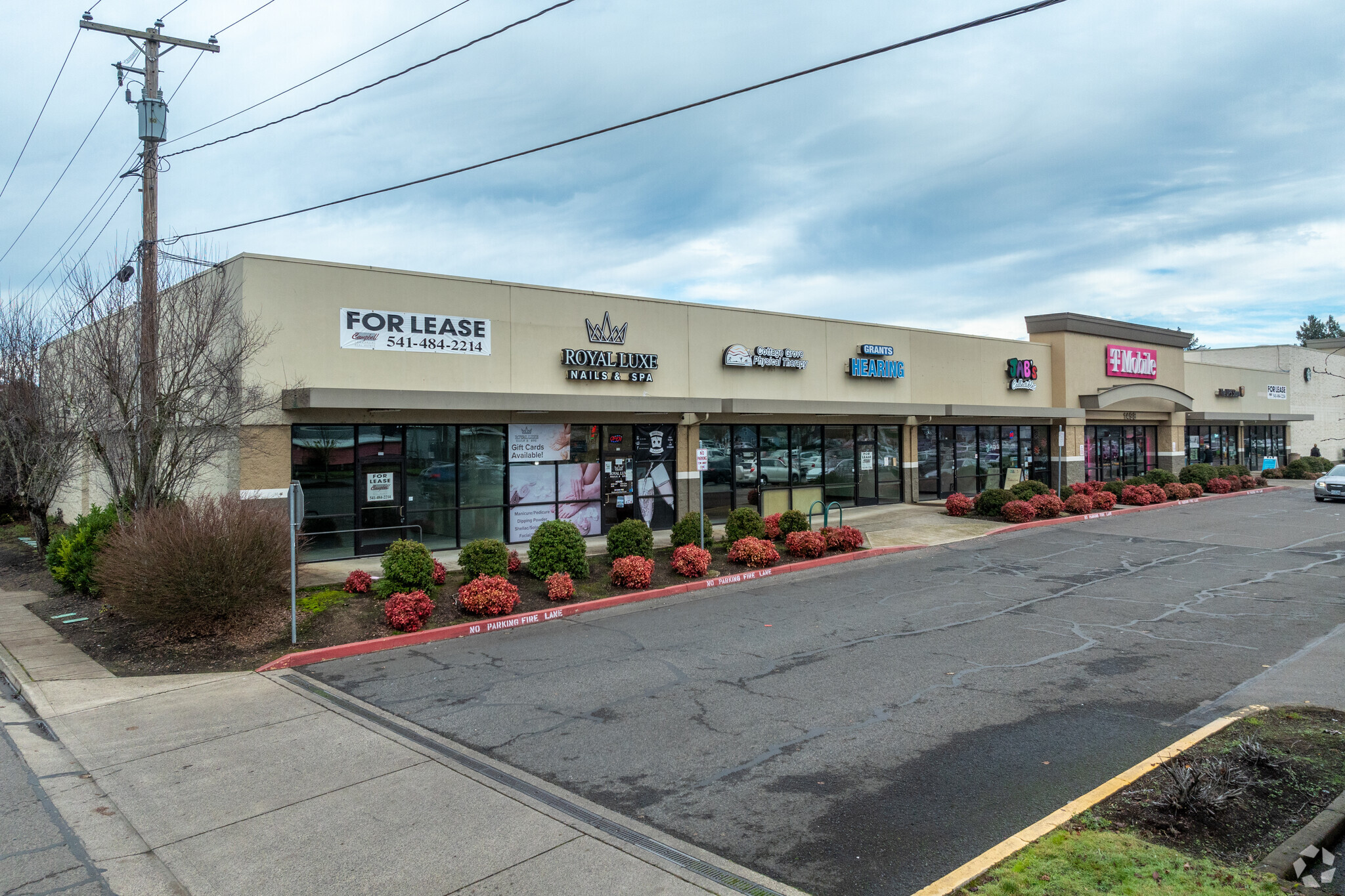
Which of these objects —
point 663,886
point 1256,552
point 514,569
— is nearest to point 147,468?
point 514,569

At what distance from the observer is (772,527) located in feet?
61.1

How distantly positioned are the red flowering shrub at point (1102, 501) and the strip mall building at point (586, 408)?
3.31 metres

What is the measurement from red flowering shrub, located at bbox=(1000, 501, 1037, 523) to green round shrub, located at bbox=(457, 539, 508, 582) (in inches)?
617

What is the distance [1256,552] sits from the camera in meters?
18.2

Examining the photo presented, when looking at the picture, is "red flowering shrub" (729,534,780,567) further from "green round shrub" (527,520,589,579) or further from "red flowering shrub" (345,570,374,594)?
"red flowering shrub" (345,570,374,594)

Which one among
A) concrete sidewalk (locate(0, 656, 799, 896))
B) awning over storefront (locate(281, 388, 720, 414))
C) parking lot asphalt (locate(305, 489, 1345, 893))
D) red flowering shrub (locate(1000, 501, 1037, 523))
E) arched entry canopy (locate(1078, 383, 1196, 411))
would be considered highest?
arched entry canopy (locate(1078, 383, 1196, 411))

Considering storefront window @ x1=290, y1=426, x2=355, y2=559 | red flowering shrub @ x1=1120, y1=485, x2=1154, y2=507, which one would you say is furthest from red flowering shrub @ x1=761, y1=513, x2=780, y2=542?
red flowering shrub @ x1=1120, y1=485, x2=1154, y2=507

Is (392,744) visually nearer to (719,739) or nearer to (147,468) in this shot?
(719,739)

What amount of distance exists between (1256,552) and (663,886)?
18.6 meters

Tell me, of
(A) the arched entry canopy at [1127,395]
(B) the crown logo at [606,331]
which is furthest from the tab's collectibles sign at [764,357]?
(A) the arched entry canopy at [1127,395]

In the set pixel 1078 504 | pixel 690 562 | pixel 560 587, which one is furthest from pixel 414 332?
pixel 1078 504

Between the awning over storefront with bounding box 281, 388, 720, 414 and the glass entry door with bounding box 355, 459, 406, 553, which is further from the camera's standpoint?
the glass entry door with bounding box 355, 459, 406, 553

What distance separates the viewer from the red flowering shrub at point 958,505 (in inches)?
965

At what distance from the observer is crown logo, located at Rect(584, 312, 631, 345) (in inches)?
755
